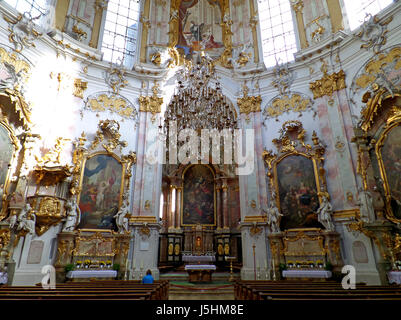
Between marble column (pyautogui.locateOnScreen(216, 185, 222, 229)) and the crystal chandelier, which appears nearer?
the crystal chandelier

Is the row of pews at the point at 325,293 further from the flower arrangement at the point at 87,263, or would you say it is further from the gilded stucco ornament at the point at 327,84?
the gilded stucco ornament at the point at 327,84

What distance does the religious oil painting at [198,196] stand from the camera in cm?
1738

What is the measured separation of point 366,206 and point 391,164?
5.68 ft

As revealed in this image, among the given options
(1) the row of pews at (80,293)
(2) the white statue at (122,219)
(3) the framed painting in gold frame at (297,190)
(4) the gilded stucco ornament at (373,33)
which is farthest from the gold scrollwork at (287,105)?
(1) the row of pews at (80,293)

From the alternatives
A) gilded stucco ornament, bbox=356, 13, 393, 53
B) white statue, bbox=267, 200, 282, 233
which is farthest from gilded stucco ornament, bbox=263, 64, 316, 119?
white statue, bbox=267, 200, 282, 233

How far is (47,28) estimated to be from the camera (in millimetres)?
11570

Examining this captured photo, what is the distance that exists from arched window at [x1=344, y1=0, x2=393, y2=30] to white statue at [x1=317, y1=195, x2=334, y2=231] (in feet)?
25.5

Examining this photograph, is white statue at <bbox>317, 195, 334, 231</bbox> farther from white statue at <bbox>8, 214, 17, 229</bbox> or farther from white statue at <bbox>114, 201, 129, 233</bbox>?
white statue at <bbox>8, 214, 17, 229</bbox>

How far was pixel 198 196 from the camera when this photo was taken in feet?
58.9

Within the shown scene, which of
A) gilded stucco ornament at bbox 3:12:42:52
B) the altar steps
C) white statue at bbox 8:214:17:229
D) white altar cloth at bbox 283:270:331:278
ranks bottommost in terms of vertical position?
the altar steps

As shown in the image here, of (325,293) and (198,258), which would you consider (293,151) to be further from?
(325,293)

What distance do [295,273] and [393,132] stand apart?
619cm

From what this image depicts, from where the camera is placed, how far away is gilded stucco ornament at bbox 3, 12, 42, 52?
9.73m
